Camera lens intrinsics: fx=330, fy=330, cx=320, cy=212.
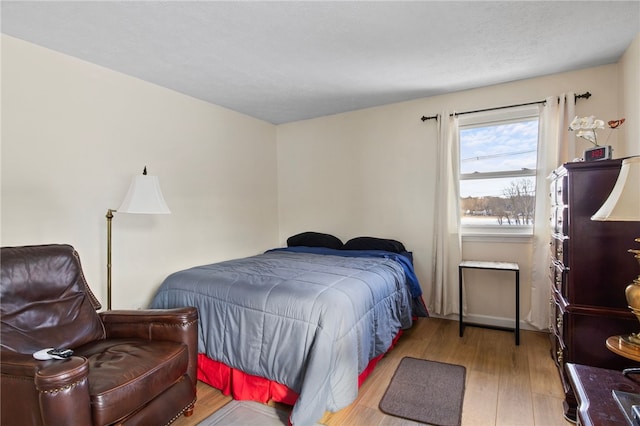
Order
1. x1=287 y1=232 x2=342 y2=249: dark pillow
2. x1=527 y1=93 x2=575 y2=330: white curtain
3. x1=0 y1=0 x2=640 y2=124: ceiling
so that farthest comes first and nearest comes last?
x1=287 y1=232 x2=342 y2=249: dark pillow
x1=527 y1=93 x2=575 y2=330: white curtain
x1=0 y1=0 x2=640 y2=124: ceiling

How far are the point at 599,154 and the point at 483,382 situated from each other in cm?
163

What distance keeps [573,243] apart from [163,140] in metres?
3.28

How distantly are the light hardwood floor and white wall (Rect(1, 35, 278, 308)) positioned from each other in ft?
4.52

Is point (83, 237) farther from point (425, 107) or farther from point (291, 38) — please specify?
point (425, 107)

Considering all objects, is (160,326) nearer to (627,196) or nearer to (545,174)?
(627,196)

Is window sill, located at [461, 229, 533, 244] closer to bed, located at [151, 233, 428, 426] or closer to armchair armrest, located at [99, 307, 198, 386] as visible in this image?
bed, located at [151, 233, 428, 426]

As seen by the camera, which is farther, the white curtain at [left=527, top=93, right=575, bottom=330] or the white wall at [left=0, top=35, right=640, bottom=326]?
the white curtain at [left=527, top=93, right=575, bottom=330]

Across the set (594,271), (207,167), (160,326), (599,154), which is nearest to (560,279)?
(594,271)

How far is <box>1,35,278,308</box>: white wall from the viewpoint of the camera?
2213 mm

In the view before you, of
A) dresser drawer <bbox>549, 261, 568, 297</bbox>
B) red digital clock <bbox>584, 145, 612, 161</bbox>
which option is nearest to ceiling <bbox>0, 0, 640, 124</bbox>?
red digital clock <bbox>584, 145, 612, 161</bbox>

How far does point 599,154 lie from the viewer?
192 cm

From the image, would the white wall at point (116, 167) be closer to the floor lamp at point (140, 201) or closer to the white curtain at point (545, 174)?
the floor lamp at point (140, 201)

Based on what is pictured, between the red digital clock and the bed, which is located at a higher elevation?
the red digital clock

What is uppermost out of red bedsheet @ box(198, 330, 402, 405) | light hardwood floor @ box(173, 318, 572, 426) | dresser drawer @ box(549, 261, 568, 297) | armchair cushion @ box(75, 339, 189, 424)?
dresser drawer @ box(549, 261, 568, 297)
